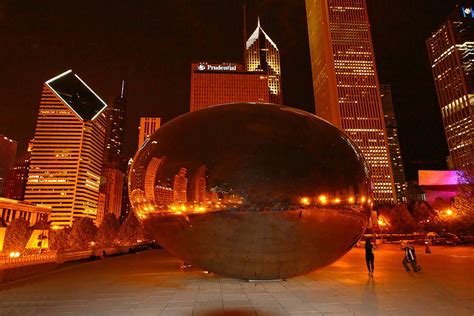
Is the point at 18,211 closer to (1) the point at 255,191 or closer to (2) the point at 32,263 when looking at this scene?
(2) the point at 32,263

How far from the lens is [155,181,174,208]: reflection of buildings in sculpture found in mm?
4681

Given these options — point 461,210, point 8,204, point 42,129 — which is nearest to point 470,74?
point 461,210

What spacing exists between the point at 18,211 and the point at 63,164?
72.5m

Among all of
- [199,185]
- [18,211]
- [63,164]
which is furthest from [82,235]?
[63,164]

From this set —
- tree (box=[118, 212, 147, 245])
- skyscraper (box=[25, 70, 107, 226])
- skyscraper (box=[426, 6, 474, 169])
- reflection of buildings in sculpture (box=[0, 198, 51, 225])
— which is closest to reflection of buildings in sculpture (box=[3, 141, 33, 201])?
skyscraper (box=[25, 70, 107, 226])

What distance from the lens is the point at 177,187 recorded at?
4566mm

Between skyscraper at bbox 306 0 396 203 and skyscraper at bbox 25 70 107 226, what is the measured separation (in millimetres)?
119934

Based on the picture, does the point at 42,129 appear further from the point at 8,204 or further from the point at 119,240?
the point at 119,240

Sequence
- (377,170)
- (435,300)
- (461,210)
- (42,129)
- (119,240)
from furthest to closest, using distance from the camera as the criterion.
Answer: (42,129) < (377,170) < (119,240) < (461,210) < (435,300)

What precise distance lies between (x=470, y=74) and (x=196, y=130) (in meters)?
185

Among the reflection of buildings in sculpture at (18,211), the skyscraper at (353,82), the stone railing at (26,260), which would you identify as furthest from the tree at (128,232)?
the skyscraper at (353,82)

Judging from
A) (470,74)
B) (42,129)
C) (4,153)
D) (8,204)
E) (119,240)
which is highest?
(470,74)

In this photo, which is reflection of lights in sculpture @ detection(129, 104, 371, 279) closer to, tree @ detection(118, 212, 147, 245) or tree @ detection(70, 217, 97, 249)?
tree @ detection(70, 217, 97, 249)

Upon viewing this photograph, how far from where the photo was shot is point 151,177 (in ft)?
16.4
